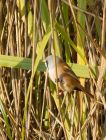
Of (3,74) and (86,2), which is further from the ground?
(86,2)

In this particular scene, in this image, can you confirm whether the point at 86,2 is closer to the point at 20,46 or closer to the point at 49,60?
the point at 49,60

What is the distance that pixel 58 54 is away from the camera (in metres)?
1.51

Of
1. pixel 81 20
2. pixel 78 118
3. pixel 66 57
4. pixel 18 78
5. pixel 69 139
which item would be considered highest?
pixel 81 20

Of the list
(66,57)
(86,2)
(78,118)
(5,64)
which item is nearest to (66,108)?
(78,118)

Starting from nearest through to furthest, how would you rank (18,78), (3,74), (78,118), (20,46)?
(78,118) < (20,46) < (18,78) < (3,74)

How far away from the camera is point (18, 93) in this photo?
1.67 m

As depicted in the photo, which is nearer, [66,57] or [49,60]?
[49,60]

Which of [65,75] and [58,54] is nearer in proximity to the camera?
[65,75]

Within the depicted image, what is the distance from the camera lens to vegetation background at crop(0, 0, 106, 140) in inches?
53.8

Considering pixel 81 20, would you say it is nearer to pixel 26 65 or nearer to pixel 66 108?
pixel 26 65

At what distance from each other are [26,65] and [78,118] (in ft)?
1.03

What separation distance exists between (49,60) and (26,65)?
0.40 ft

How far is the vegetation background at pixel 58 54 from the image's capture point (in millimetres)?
1367

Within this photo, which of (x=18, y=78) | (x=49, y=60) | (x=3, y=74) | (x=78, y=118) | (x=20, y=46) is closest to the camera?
(x=49, y=60)
